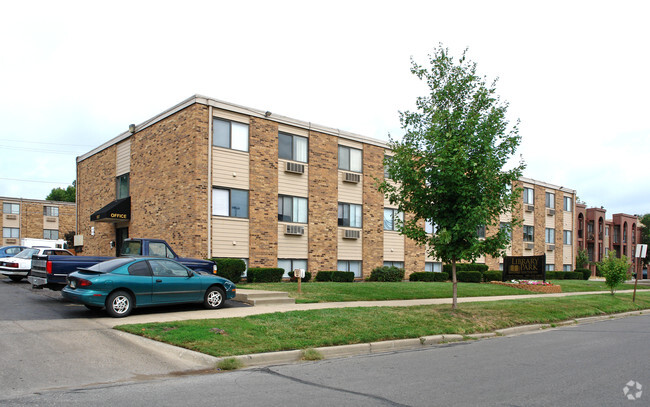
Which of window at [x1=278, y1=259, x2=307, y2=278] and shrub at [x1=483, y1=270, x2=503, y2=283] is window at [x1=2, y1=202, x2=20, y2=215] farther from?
shrub at [x1=483, y1=270, x2=503, y2=283]

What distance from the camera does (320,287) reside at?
767 inches

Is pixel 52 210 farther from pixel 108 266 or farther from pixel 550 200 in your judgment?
pixel 550 200

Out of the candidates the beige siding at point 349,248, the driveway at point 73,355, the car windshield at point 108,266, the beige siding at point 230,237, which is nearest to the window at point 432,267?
the beige siding at point 349,248

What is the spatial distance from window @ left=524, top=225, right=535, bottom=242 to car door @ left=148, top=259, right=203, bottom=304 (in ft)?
113

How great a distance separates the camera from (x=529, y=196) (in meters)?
41.8

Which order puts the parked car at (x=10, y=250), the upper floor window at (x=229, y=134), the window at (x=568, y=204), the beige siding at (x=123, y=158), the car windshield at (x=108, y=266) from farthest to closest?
the window at (x=568, y=204) < the beige siding at (x=123, y=158) < the parked car at (x=10, y=250) < the upper floor window at (x=229, y=134) < the car windshield at (x=108, y=266)

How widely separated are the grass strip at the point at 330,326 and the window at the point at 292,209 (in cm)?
1092

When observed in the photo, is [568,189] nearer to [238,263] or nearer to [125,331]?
[238,263]

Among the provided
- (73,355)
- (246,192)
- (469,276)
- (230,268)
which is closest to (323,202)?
(246,192)

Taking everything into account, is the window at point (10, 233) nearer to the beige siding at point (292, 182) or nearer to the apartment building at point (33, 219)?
the apartment building at point (33, 219)

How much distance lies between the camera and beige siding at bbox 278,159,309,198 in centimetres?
2422

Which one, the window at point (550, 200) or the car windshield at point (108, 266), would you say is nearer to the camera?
the car windshield at point (108, 266)

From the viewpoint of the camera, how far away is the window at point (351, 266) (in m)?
26.8

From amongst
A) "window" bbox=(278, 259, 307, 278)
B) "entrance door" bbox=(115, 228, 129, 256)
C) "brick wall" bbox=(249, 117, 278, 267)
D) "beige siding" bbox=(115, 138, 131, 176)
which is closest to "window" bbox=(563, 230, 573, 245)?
"window" bbox=(278, 259, 307, 278)
